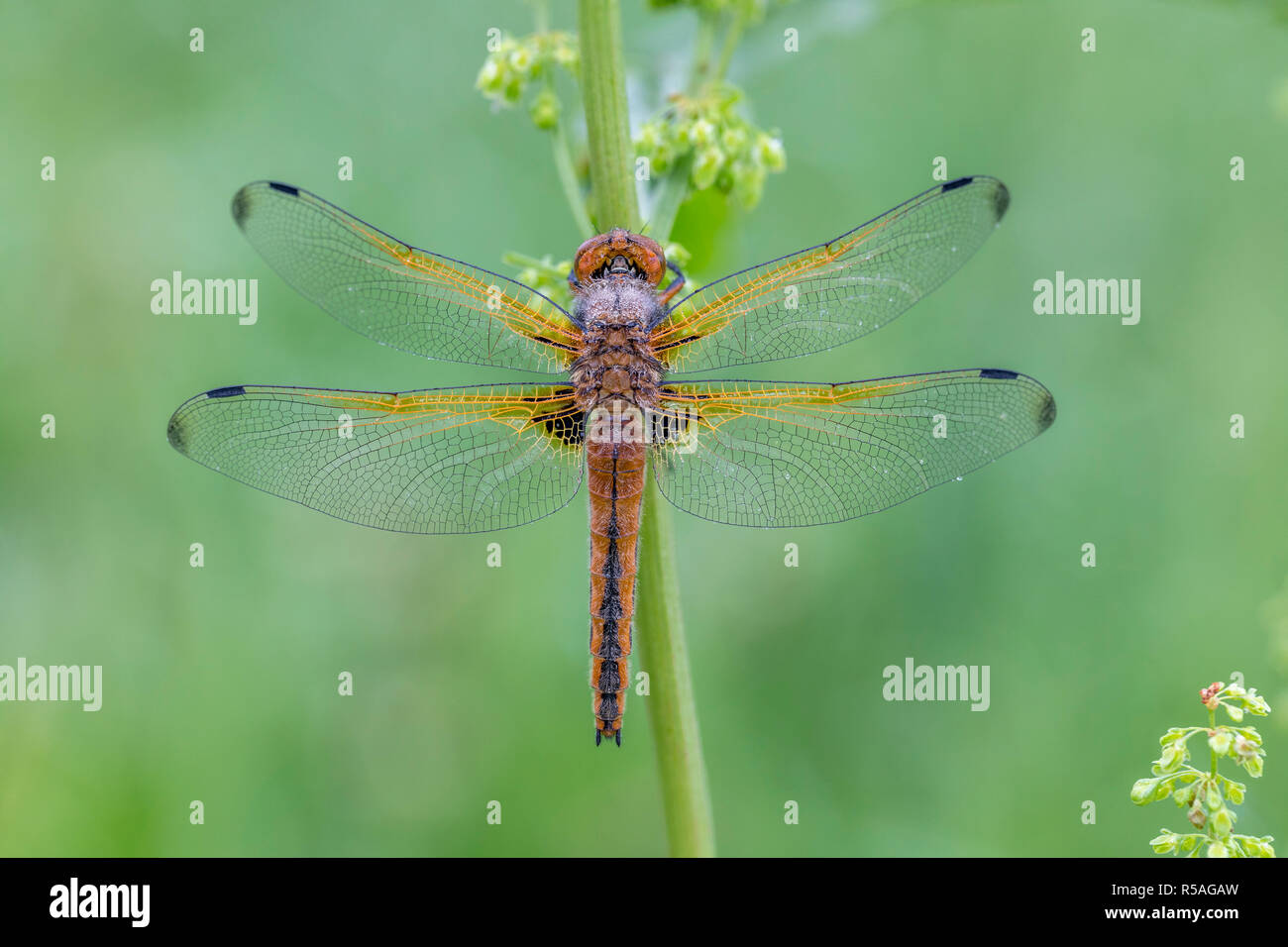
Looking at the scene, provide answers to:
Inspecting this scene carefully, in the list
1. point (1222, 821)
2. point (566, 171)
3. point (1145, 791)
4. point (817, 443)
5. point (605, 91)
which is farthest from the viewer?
point (817, 443)

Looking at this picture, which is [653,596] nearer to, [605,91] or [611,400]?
[611,400]

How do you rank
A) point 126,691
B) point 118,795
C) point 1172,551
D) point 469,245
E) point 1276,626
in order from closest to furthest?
point 1276,626 < point 118,795 < point 126,691 < point 1172,551 < point 469,245

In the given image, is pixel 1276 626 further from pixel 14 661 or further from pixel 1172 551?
pixel 14 661

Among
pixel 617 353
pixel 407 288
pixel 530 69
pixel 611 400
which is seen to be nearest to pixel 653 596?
pixel 611 400

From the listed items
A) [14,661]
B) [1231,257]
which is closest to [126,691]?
[14,661]

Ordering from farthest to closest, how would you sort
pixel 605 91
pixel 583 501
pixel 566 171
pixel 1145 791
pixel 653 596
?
pixel 583 501
pixel 566 171
pixel 653 596
pixel 605 91
pixel 1145 791

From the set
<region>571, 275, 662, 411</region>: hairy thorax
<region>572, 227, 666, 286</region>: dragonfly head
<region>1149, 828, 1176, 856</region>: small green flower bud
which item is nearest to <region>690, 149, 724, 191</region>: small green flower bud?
<region>572, 227, 666, 286</region>: dragonfly head

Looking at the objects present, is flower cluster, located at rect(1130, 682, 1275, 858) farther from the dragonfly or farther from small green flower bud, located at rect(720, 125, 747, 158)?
small green flower bud, located at rect(720, 125, 747, 158)

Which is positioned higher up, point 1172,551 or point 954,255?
point 954,255
